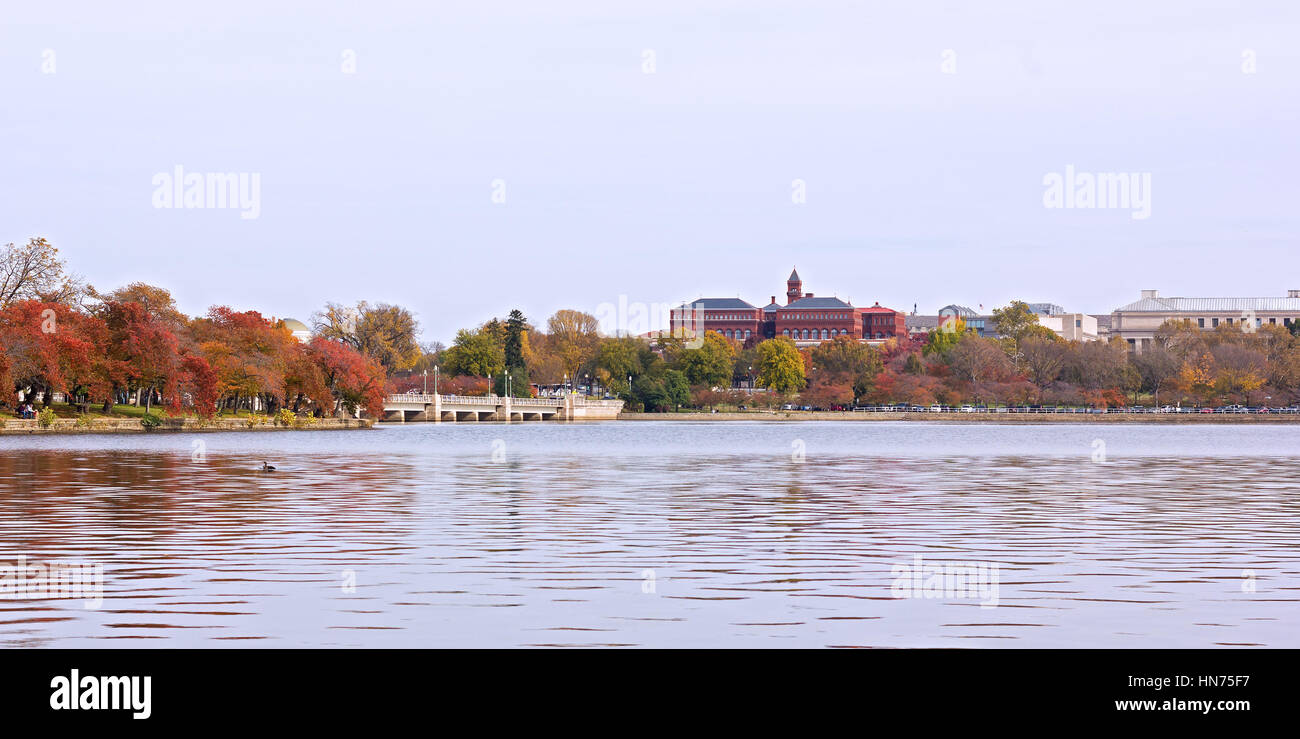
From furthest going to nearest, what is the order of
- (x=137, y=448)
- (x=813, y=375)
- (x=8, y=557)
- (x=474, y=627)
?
(x=813, y=375), (x=137, y=448), (x=8, y=557), (x=474, y=627)

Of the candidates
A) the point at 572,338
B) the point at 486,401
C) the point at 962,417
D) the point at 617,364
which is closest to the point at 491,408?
the point at 486,401

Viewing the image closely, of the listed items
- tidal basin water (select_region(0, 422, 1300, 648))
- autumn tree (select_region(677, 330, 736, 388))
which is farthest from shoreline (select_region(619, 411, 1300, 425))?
tidal basin water (select_region(0, 422, 1300, 648))

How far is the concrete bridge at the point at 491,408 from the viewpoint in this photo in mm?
130375

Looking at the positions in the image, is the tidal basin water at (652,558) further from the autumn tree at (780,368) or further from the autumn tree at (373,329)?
the autumn tree at (780,368)

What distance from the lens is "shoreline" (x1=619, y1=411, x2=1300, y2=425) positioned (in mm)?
142750

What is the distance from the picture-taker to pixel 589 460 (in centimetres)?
5125

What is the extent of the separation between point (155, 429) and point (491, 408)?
190 ft

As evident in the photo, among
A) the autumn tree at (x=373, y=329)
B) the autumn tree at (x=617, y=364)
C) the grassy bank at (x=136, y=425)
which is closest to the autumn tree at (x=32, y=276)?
the grassy bank at (x=136, y=425)

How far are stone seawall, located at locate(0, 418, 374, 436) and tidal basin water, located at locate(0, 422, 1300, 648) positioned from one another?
43.6 metres

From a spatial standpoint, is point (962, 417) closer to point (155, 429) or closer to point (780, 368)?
point (780, 368)
